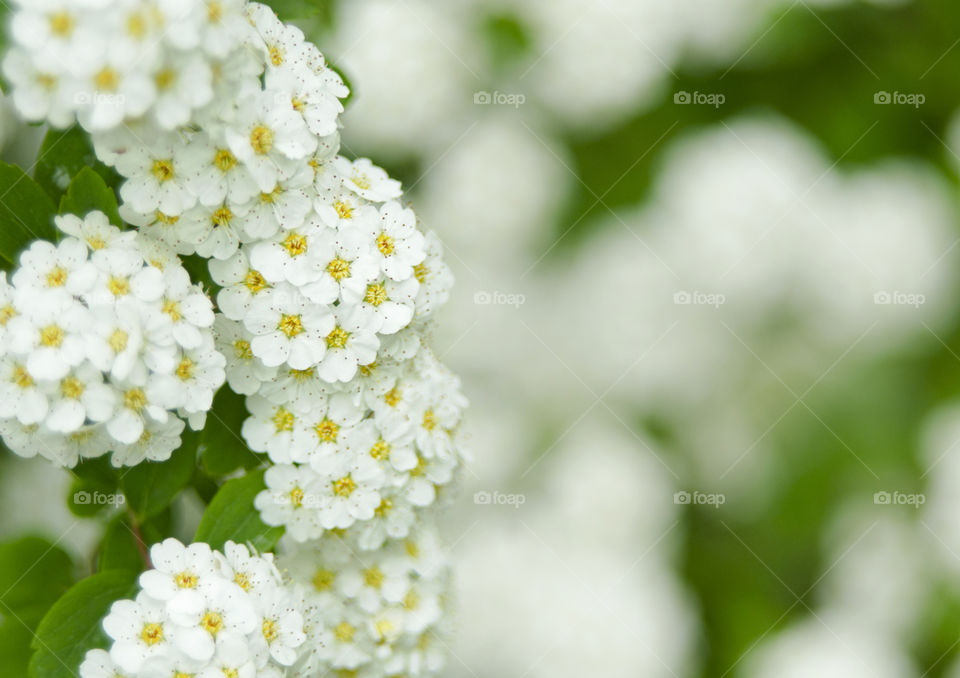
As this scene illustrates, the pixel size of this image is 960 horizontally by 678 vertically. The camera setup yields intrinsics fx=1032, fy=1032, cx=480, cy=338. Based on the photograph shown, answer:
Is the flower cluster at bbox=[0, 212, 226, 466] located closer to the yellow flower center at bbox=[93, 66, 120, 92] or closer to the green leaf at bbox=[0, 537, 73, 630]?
the yellow flower center at bbox=[93, 66, 120, 92]

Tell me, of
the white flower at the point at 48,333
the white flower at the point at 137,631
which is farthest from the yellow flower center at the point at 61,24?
the white flower at the point at 137,631

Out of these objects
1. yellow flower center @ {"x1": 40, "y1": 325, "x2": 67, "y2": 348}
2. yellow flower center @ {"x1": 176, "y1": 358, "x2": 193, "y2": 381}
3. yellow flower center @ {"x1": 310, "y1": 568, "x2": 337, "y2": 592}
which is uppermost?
yellow flower center @ {"x1": 176, "y1": 358, "x2": 193, "y2": 381}

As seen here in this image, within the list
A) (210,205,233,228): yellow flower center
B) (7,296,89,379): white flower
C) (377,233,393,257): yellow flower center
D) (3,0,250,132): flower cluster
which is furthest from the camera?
(377,233,393,257): yellow flower center

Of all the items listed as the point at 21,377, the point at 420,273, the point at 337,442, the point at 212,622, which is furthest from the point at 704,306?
the point at 21,377

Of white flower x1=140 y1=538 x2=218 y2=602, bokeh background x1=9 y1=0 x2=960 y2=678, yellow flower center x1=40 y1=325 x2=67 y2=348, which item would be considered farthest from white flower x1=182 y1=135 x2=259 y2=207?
bokeh background x1=9 y1=0 x2=960 y2=678

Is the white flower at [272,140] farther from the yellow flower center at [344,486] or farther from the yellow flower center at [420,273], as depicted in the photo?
the yellow flower center at [344,486]

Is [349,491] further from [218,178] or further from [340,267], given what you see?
[218,178]
